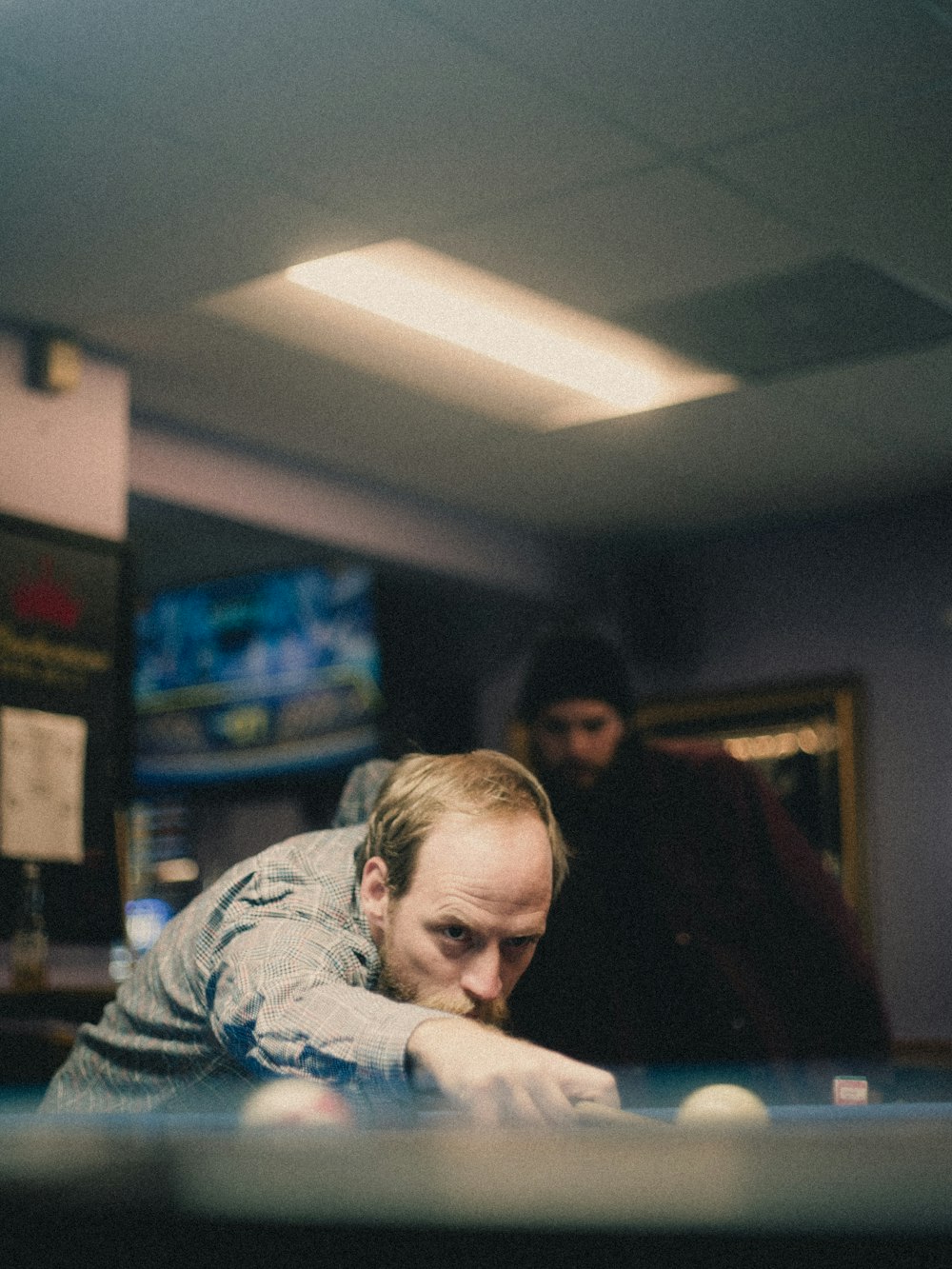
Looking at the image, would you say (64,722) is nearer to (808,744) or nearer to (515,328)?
(515,328)

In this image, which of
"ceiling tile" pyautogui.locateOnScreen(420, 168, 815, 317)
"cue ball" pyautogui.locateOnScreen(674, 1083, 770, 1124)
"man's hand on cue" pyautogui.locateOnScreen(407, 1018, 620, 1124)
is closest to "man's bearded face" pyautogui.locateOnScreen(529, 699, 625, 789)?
"ceiling tile" pyautogui.locateOnScreen(420, 168, 815, 317)

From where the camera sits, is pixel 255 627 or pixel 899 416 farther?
pixel 255 627

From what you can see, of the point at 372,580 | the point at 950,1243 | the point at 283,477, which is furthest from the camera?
the point at 372,580

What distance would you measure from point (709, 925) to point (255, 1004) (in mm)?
2027

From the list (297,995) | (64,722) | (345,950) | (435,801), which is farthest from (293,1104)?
(64,722)

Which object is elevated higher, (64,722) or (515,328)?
(515,328)

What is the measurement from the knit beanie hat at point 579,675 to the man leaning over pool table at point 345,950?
5.87ft

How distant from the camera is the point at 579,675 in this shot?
376 centimetres

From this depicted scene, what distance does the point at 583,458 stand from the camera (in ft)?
17.7

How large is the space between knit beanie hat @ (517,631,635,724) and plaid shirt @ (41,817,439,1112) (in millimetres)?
1786

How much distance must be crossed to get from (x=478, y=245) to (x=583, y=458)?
5.73ft

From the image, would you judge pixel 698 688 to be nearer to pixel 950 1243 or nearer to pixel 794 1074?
pixel 794 1074

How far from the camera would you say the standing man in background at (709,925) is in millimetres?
3283

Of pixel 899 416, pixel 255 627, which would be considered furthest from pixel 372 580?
pixel 899 416
